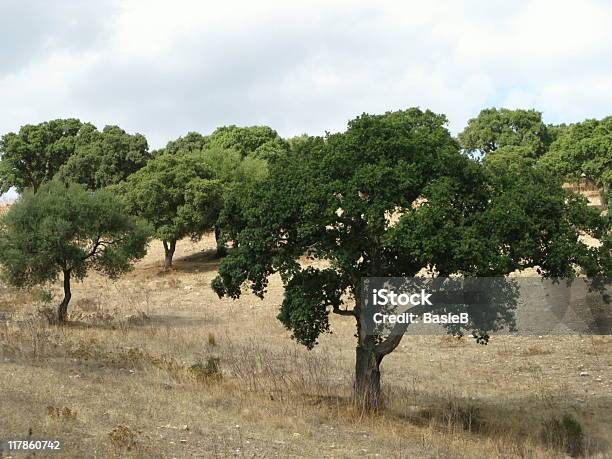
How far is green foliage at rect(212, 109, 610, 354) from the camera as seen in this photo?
15.7 metres

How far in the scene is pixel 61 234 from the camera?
30703 mm

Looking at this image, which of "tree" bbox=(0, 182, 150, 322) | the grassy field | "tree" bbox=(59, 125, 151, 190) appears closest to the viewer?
the grassy field

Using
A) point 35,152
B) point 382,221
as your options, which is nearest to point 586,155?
point 382,221

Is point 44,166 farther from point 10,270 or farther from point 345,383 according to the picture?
point 345,383

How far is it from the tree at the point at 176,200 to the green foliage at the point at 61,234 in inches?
661

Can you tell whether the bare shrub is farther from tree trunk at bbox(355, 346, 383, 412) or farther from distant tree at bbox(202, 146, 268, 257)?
distant tree at bbox(202, 146, 268, 257)

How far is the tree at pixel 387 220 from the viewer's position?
15711 millimetres

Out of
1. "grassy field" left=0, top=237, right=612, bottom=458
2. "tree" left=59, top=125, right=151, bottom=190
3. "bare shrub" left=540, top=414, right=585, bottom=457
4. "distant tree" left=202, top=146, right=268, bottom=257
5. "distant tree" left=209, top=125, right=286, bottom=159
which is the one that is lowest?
"bare shrub" left=540, top=414, right=585, bottom=457

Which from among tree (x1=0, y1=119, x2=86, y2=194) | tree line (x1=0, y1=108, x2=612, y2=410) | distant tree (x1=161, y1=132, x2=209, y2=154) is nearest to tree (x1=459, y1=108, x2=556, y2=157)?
distant tree (x1=161, y1=132, x2=209, y2=154)

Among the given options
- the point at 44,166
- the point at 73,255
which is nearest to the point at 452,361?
the point at 73,255

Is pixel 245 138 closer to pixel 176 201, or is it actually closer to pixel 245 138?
pixel 245 138

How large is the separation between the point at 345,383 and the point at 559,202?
8.95 meters

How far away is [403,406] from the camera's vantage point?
19359mm

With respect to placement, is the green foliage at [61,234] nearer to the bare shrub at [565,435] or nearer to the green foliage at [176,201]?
the green foliage at [176,201]
